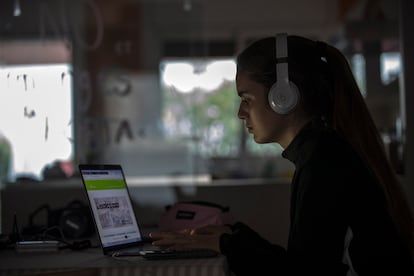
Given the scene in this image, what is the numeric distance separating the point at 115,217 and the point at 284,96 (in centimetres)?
65

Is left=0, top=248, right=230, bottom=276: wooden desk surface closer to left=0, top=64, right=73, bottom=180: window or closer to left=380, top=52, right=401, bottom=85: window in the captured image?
left=0, top=64, right=73, bottom=180: window

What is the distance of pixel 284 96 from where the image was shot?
1.51 meters

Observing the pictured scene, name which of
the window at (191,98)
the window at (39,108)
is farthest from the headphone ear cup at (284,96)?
the window at (191,98)

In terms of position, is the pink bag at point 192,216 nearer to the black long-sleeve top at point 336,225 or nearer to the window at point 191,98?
the black long-sleeve top at point 336,225

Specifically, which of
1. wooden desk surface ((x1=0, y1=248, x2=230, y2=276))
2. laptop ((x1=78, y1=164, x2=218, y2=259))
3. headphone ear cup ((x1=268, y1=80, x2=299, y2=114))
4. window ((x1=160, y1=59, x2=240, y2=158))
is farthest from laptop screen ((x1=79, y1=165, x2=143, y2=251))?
window ((x1=160, y1=59, x2=240, y2=158))

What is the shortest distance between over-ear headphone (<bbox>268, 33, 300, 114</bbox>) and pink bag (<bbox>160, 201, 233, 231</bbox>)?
57 cm

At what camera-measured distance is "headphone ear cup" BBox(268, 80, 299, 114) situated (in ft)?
4.96

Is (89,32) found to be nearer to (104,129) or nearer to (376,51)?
(104,129)

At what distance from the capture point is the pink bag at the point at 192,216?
2.02 m

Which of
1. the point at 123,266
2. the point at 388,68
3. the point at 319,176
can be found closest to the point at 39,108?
the point at 123,266

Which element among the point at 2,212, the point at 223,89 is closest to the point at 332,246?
the point at 2,212

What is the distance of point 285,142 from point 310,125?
3.5 inches

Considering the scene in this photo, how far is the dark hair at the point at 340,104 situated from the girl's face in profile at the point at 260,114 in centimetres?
8

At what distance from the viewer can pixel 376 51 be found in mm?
4387
